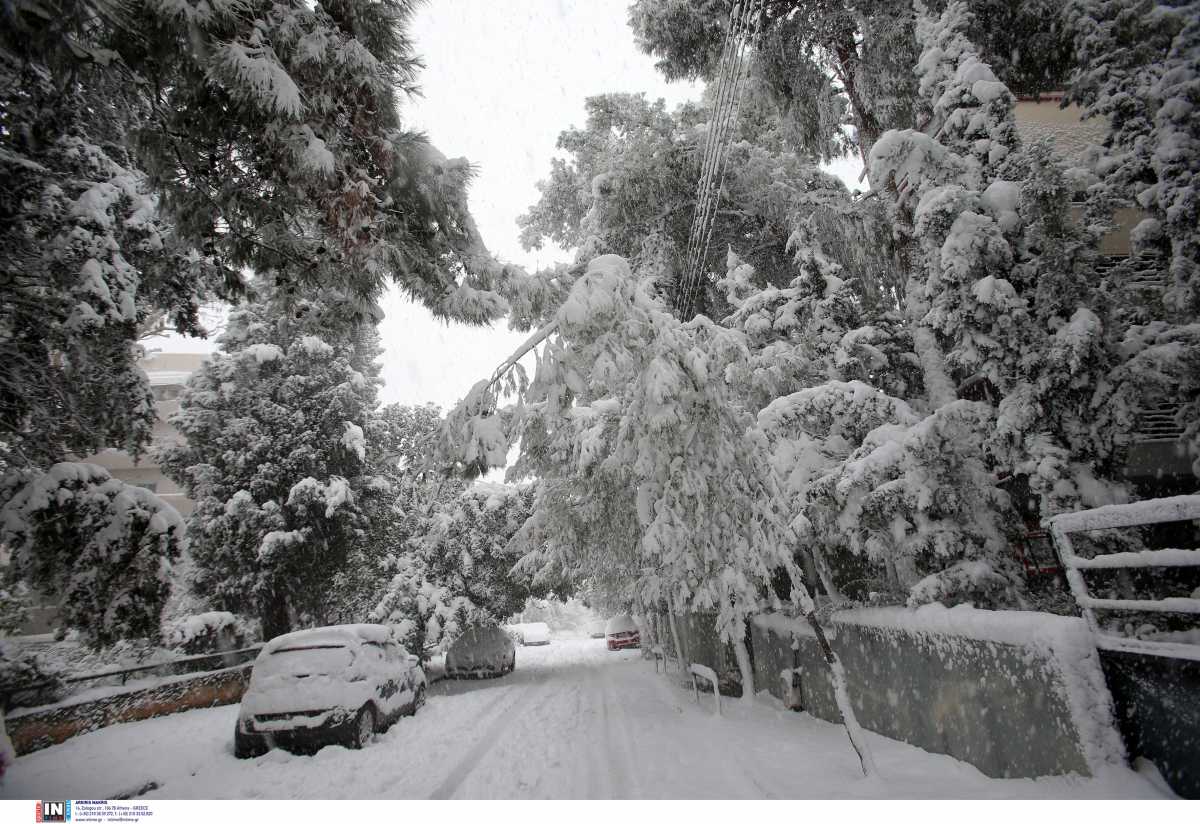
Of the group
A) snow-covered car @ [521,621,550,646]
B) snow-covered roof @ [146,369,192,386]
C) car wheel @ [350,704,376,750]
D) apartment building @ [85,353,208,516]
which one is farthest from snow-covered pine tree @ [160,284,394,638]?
snow-covered car @ [521,621,550,646]

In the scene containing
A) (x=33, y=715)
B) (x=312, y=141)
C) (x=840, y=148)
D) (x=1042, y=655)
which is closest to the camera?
(x=1042, y=655)

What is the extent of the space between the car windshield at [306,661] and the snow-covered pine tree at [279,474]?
4.67m

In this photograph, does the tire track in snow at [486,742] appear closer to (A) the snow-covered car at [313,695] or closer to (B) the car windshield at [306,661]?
(A) the snow-covered car at [313,695]

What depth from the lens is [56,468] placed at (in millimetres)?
3867

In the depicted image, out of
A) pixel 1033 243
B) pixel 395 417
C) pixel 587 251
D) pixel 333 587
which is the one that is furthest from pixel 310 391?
pixel 1033 243

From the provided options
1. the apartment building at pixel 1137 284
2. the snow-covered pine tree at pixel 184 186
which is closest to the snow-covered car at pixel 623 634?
the apartment building at pixel 1137 284

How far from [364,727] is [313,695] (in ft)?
3.07

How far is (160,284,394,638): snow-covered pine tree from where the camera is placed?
10.7 meters

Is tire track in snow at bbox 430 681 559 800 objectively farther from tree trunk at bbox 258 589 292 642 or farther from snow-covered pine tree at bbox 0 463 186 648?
tree trunk at bbox 258 589 292 642

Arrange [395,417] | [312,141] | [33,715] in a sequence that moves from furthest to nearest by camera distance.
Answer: [395,417]
[33,715]
[312,141]

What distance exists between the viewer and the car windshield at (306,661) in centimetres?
612

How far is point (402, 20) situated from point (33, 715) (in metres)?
6.03

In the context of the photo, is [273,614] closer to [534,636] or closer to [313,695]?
[313,695]

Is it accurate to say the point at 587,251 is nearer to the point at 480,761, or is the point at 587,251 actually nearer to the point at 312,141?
the point at 312,141
